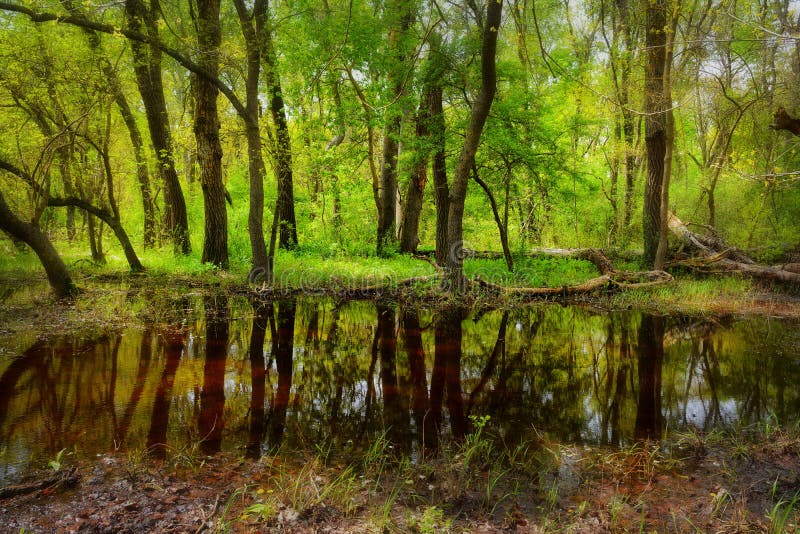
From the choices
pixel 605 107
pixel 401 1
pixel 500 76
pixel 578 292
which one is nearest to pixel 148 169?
pixel 401 1

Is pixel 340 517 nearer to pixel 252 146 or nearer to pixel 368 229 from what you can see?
pixel 252 146

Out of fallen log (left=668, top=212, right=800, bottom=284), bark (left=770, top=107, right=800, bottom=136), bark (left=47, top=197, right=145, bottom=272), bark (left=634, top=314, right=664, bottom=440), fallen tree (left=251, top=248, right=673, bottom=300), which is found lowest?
bark (left=634, top=314, right=664, bottom=440)

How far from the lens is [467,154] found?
1005 centimetres

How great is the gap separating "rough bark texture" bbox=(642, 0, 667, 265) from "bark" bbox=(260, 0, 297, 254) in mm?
9190

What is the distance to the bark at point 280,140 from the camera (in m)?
10.8

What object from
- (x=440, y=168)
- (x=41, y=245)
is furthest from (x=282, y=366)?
(x=440, y=168)

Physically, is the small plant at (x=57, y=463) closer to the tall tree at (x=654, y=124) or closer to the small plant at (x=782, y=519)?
the small plant at (x=782, y=519)

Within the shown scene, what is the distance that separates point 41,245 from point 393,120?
370 inches

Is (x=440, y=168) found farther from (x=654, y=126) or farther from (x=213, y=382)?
(x=213, y=382)

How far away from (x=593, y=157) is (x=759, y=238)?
10.3m

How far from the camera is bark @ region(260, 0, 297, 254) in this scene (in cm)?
1076

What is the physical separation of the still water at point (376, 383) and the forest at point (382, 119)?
311cm

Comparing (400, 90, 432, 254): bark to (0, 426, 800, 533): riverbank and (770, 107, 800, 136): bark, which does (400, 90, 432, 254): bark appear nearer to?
(770, 107, 800, 136): bark

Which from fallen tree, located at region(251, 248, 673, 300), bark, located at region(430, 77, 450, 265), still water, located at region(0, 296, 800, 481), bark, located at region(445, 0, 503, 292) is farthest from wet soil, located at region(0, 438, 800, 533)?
bark, located at region(430, 77, 450, 265)
